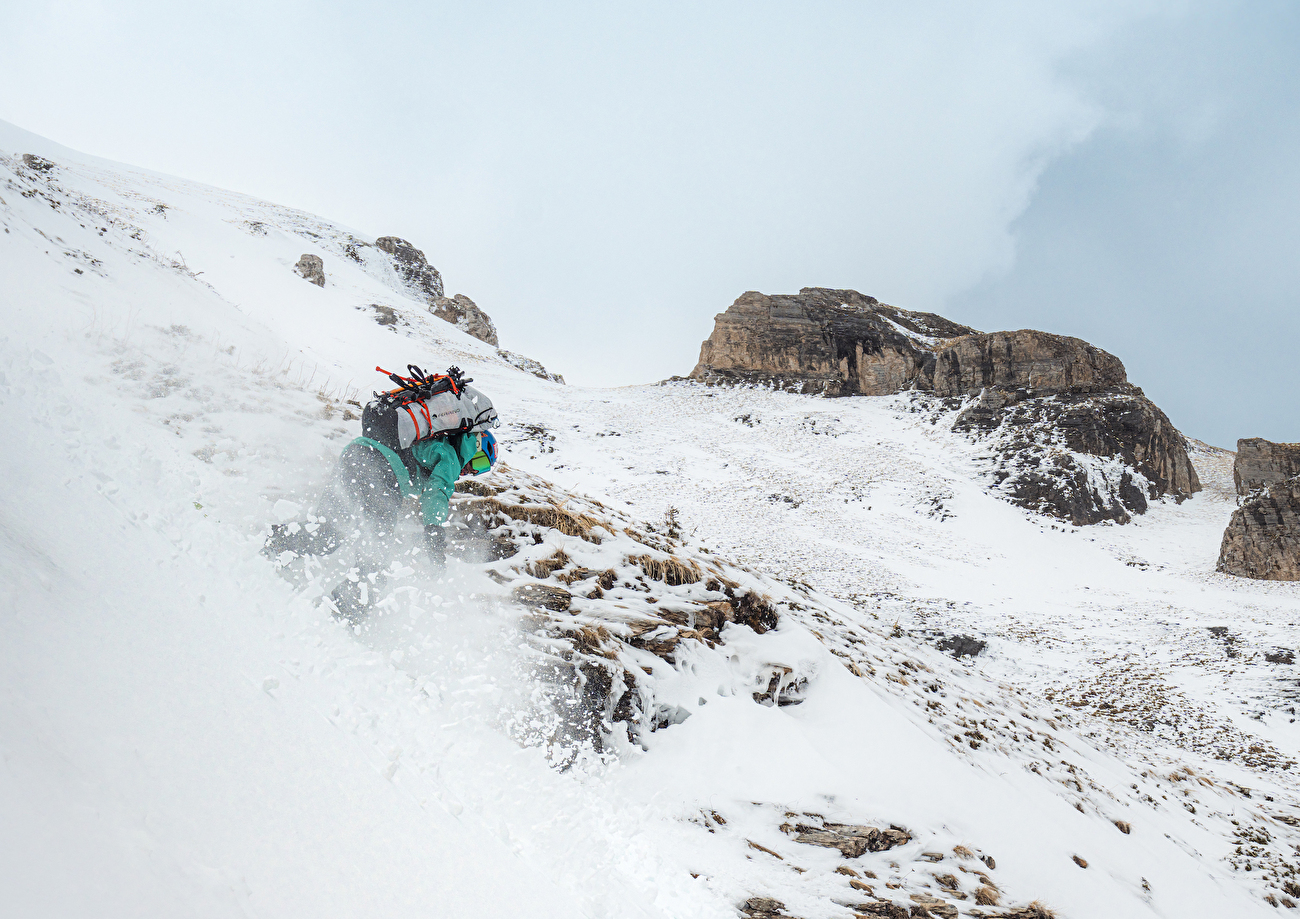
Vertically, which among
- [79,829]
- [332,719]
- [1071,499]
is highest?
[1071,499]

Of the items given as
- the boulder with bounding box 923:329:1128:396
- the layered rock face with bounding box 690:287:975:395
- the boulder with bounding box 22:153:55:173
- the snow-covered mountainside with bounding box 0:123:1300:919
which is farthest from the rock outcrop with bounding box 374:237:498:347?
the snow-covered mountainside with bounding box 0:123:1300:919

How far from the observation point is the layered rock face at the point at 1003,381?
23797 mm

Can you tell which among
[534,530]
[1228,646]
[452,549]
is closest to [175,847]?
[452,549]

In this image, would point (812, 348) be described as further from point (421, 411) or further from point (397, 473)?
point (397, 473)

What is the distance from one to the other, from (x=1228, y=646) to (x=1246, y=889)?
1034 cm

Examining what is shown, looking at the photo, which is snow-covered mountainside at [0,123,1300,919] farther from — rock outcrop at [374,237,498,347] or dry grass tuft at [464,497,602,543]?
rock outcrop at [374,237,498,347]

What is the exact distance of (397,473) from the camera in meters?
4.40

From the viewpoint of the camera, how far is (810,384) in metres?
36.8

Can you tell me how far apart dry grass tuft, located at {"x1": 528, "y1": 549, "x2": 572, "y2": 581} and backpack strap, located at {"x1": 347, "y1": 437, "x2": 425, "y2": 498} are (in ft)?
3.84

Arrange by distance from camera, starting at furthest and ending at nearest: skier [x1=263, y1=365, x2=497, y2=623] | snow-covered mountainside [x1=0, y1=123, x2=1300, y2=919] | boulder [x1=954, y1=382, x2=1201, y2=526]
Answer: boulder [x1=954, y1=382, x2=1201, y2=526]
skier [x1=263, y1=365, x2=497, y2=623]
snow-covered mountainside [x1=0, y1=123, x2=1300, y2=919]

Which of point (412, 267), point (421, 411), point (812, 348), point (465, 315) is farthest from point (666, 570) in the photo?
point (412, 267)

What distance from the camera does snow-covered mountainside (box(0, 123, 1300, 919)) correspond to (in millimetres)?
1435

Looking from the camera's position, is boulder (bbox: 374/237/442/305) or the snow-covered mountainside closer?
the snow-covered mountainside

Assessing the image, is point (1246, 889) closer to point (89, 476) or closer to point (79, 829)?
point (79, 829)
